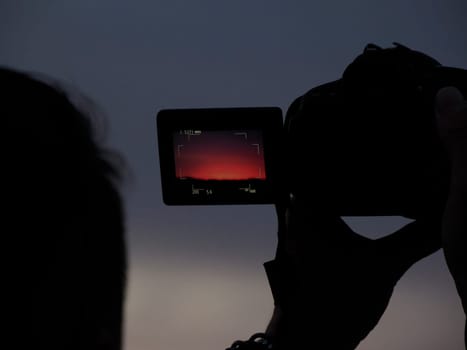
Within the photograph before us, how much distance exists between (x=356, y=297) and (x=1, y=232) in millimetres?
348

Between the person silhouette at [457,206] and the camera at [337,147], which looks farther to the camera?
the camera at [337,147]

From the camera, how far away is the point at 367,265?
0.55m

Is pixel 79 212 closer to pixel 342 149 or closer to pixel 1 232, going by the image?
pixel 1 232

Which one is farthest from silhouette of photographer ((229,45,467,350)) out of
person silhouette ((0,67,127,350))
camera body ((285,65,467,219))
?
person silhouette ((0,67,127,350))

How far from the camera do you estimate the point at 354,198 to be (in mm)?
552

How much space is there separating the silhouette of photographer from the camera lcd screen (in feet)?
0.07

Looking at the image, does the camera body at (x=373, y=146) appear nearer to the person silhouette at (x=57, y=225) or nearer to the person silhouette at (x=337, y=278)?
the person silhouette at (x=337, y=278)

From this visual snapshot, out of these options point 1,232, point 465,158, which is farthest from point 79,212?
point 465,158

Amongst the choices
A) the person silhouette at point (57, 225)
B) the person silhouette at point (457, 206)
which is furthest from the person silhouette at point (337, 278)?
the person silhouette at point (57, 225)

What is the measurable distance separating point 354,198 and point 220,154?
12cm

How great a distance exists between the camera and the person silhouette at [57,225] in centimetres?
28

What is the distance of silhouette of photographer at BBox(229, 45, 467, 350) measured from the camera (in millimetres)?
528

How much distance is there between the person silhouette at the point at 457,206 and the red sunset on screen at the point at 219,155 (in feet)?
0.59

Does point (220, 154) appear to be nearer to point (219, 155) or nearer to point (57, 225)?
point (219, 155)
